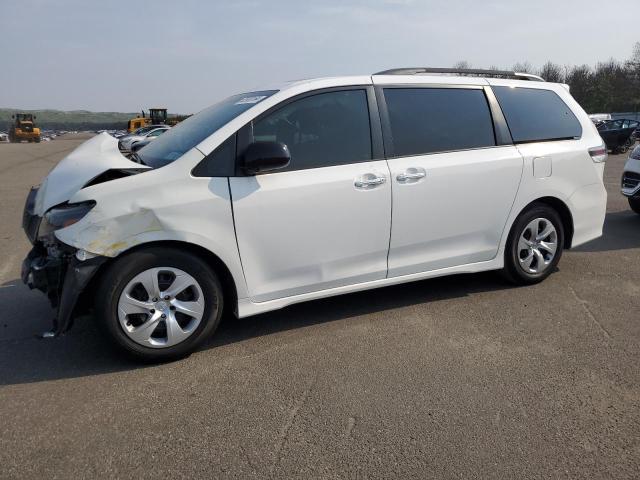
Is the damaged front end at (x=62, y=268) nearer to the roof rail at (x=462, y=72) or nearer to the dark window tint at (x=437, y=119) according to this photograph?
the dark window tint at (x=437, y=119)

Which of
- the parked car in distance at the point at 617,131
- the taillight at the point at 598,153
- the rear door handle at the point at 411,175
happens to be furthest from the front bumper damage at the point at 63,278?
the parked car in distance at the point at 617,131

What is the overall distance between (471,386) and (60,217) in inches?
105

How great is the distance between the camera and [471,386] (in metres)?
3.02

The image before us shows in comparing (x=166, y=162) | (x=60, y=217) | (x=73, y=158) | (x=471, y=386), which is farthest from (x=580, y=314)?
(x=73, y=158)

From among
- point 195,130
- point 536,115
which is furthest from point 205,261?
point 536,115

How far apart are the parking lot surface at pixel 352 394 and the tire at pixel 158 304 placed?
166mm

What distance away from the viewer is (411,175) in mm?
3846

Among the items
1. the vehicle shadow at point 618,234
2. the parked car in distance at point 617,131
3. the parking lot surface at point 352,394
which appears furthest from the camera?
the parked car in distance at point 617,131

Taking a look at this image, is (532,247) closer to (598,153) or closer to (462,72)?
(598,153)

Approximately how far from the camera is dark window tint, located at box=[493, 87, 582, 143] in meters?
4.44

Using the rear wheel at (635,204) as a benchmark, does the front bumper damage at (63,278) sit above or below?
above

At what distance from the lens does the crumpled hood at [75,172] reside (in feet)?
10.8

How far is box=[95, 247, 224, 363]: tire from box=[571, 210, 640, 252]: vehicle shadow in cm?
→ 444

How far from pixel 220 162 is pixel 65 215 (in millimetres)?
998
